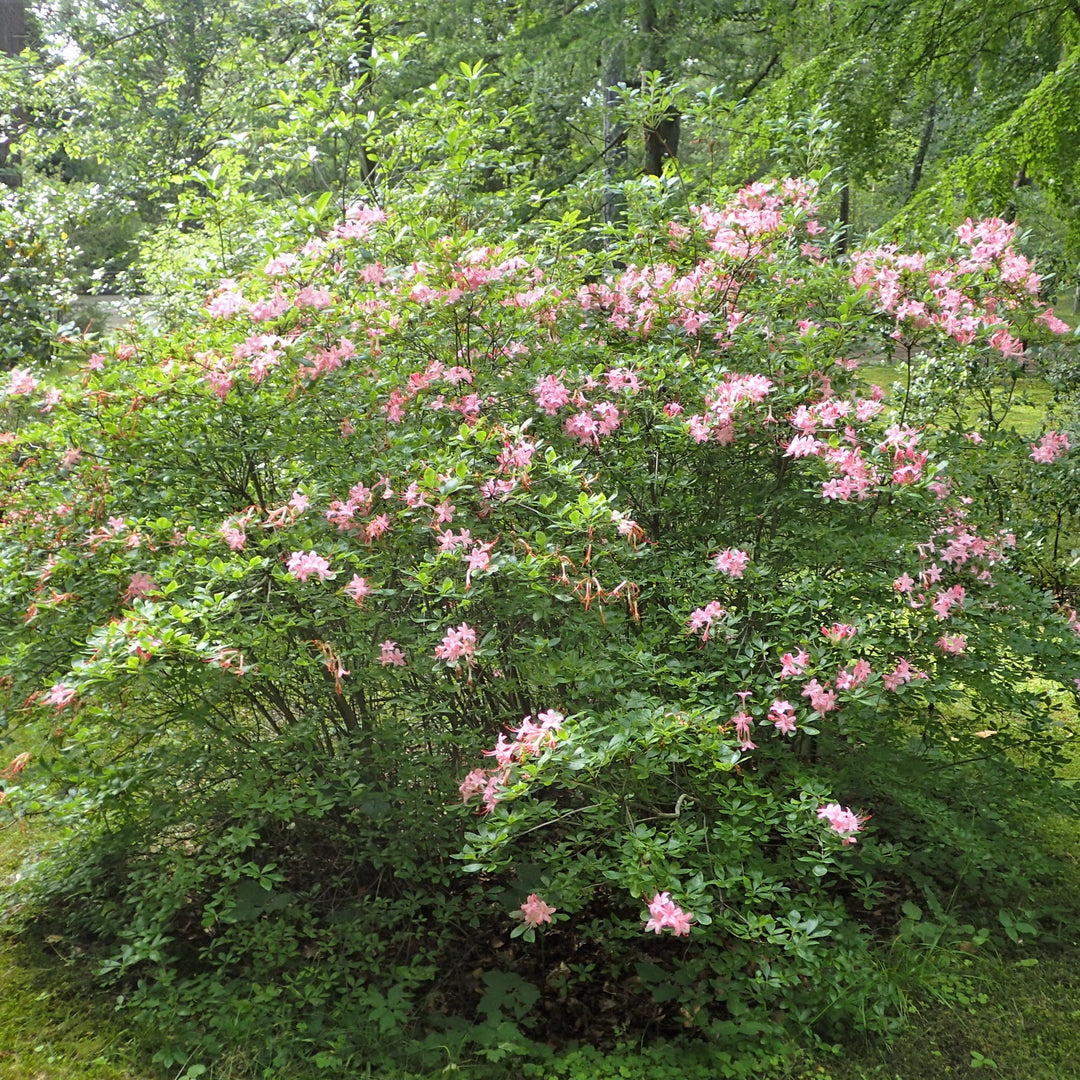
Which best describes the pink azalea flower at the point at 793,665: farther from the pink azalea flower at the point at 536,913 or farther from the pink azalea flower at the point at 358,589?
the pink azalea flower at the point at 358,589

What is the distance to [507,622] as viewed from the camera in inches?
106

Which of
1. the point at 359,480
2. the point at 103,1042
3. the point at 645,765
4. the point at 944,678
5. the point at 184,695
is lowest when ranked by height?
the point at 103,1042

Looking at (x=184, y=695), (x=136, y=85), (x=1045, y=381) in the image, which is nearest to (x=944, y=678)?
(x=184, y=695)

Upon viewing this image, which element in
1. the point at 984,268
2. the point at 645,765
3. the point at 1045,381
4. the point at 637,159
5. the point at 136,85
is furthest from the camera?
the point at 637,159

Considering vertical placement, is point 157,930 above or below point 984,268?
below

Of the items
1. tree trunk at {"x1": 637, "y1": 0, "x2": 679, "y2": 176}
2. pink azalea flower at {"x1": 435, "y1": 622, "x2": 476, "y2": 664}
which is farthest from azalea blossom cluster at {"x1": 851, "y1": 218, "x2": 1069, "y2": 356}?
tree trunk at {"x1": 637, "y1": 0, "x2": 679, "y2": 176}

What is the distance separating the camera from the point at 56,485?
2.81m

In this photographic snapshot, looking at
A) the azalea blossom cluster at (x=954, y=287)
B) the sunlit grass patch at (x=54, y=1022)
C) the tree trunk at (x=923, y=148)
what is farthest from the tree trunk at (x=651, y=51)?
the tree trunk at (x=923, y=148)

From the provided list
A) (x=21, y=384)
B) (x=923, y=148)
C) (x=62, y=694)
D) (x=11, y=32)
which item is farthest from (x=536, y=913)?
(x=923, y=148)

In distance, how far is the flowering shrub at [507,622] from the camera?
95.3 inches

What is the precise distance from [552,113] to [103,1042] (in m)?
8.25

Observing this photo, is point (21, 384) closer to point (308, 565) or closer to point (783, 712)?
point (308, 565)

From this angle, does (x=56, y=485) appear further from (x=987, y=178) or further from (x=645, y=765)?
(x=987, y=178)

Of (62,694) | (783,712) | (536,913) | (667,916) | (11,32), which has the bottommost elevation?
(536,913)
